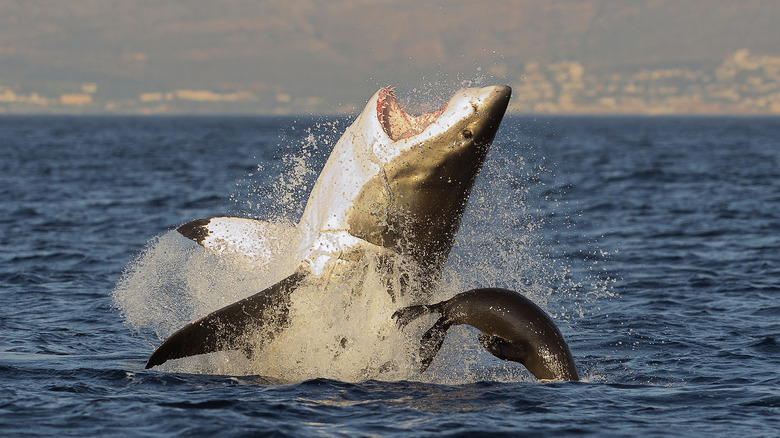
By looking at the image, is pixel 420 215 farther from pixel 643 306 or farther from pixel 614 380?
pixel 643 306

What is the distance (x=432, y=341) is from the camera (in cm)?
1021

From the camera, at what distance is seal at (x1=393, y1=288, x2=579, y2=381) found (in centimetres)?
991

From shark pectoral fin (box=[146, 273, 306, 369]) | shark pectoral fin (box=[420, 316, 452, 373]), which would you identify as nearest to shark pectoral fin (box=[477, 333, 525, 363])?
shark pectoral fin (box=[420, 316, 452, 373])

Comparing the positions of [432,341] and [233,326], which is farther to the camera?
[432,341]

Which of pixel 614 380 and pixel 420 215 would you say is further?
pixel 614 380

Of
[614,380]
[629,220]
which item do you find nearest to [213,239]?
[614,380]

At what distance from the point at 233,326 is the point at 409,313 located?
1.92 meters

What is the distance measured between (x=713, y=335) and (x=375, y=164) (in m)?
6.86

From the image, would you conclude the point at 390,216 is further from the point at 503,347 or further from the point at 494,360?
the point at 494,360

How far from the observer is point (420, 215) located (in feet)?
32.6

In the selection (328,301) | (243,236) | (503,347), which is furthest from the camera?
(243,236)

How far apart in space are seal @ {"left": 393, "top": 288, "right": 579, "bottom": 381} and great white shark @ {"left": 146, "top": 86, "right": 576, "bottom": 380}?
0.02m

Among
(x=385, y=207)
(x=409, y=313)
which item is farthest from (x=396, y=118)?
(x=409, y=313)

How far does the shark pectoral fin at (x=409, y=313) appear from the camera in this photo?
10125 millimetres
